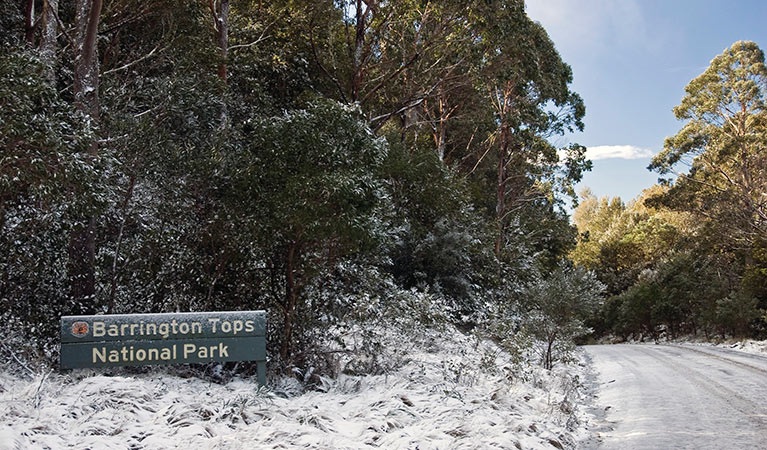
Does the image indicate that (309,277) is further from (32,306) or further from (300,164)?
(32,306)

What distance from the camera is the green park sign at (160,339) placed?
6.23 meters

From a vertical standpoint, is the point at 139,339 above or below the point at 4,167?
below

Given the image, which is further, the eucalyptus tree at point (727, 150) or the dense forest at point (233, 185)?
the eucalyptus tree at point (727, 150)

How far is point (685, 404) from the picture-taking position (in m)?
8.37

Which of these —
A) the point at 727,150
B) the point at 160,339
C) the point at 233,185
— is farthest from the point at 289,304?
the point at 727,150

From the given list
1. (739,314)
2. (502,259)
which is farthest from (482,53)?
(739,314)

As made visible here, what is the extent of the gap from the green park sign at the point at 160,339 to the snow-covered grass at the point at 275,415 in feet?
0.82

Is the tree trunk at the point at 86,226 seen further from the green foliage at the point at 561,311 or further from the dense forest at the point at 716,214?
the dense forest at the point at 716,214

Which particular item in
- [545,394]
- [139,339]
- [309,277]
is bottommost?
[545,394]

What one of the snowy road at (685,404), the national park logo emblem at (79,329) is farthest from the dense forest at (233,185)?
the snowy road at (685,404)

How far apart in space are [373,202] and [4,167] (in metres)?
4.35

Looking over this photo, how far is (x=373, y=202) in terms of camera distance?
26.4 feet

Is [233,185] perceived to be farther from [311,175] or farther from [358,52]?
[358,52]

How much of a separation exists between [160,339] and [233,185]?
2.53m
